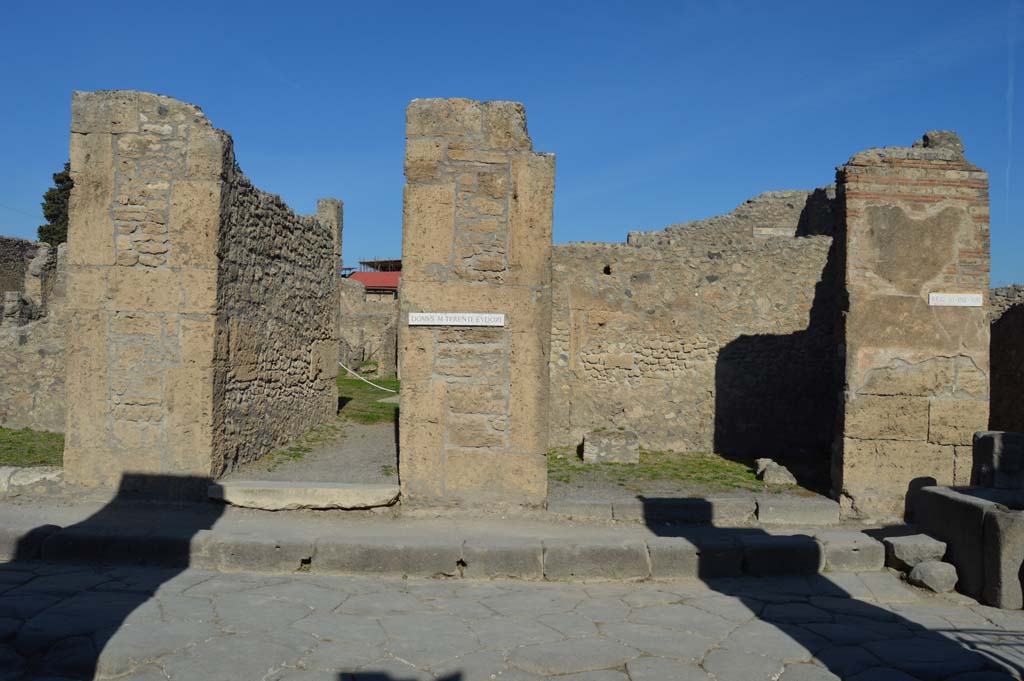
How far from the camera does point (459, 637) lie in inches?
142

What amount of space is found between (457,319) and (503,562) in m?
1.87

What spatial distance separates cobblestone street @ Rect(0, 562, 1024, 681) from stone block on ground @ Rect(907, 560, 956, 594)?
0.33ft

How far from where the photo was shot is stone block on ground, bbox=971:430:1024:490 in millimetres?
5086

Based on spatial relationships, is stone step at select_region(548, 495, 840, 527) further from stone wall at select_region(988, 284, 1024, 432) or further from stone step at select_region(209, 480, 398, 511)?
stone wall at select_region(988, 284, 1024, 432)

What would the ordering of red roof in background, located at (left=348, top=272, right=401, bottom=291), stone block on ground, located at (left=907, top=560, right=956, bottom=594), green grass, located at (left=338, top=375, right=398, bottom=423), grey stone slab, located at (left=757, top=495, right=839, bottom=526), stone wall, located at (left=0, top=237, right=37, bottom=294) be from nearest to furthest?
stone block on ground, located at (left=907, top=560, right=956, bottom=594)
grey stone slab, located at (left=757, top=495, right=839, bottom=526)
green grass, located at (left=338, top=375, right=398, bottom=423)
stone wall, located at (left=0, top=237, right=37, bottom=294)
red roof in background, located at (left=348, top=272, right=401, bottom=291)

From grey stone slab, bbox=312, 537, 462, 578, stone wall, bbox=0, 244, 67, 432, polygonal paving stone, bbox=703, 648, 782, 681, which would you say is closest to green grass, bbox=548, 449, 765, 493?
grey stone slab, bbox=312, 537, 462, 578

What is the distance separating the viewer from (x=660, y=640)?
365cm

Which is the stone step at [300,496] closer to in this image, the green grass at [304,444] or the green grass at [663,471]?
the green grass at [304,444]

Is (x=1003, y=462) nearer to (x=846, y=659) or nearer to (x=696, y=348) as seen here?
(x=846, y=659)

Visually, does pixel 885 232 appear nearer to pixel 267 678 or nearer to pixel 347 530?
pixel 347 530

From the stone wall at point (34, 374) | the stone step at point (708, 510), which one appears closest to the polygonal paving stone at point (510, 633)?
the stone step at point (708, 510)

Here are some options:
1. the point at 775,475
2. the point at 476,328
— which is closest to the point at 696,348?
the point at 775,475

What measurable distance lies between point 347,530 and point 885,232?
5.42 meters

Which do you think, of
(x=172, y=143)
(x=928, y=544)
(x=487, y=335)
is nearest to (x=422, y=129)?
(x=487, y=335)
